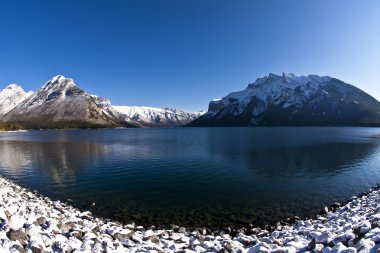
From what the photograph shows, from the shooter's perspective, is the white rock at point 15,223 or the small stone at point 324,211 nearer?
the white rock at point 15,223

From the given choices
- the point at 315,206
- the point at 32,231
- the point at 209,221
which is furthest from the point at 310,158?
the point at 32,231

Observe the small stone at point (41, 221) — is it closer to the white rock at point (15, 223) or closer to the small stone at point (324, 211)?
the white rock at point (15, 223)

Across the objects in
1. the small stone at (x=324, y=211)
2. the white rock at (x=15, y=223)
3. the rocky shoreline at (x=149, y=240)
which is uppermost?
the white rock at (x=15, y=223)

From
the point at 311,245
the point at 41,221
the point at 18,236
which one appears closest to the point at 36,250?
the point at 18,236

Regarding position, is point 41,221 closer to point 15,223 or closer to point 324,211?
point 15,223

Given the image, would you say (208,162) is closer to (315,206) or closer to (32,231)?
(315,206)

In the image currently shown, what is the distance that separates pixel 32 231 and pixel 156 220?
14651mm

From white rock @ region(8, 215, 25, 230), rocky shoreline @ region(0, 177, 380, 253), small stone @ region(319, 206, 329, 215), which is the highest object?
white rock @ region(8, 215, 25, 230)

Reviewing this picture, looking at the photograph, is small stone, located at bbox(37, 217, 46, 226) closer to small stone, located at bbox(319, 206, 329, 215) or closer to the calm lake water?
the calm lake water

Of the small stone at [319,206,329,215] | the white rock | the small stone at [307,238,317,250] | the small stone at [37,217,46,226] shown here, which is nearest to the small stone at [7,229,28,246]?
the white rock

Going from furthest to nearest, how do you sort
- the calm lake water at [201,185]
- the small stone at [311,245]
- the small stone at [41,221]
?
the calm lake water at [201,185]
the small stone at [41,221]
the small stone at [311,245]

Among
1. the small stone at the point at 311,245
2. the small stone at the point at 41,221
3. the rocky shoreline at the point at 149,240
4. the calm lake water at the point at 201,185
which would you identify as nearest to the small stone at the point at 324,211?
the calm lake water at the point at 201,185

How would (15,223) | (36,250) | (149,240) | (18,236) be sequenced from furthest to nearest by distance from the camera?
(149,240) < (15,223) < (18,236) < (36,250)

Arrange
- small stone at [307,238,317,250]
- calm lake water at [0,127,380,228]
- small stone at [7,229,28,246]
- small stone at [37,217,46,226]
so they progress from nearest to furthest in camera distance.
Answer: small stone at [307,238,317,250] < small stone at [7,229,28,246] < small stone at [37,217,46,226] < calm lake water at [0,127,380,228]
